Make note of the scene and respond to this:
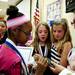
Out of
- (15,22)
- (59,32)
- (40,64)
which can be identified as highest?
(15,22)

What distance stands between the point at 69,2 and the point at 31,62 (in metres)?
1.01

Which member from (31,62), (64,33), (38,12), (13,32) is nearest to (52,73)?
(31,62)

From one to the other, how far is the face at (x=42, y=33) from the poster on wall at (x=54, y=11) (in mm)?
797

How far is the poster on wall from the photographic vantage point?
3.26 meters

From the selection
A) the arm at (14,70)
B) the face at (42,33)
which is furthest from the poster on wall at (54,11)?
the arm at (14,70)

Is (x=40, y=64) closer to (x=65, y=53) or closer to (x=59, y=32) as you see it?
(x=65, y=53)

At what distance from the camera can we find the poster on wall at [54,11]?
10.7 feet

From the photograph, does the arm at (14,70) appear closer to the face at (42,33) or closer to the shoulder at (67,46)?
the shoulder at (67,46)

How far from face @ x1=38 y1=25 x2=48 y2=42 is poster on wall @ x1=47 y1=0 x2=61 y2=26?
797 millimetres

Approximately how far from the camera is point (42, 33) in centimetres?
246

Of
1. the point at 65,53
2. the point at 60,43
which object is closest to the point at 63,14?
the point at 60,43

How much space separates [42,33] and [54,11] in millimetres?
1033

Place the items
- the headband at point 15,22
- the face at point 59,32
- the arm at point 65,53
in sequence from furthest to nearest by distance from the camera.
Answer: the face at point 59,32
the arm at point 65,53
the headband at point 15,22

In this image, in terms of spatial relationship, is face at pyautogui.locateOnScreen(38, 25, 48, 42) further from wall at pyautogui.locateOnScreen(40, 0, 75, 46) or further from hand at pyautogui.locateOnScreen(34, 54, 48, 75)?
hand at pyautogui.locateOnScreen(34, 54, 48, 75)
